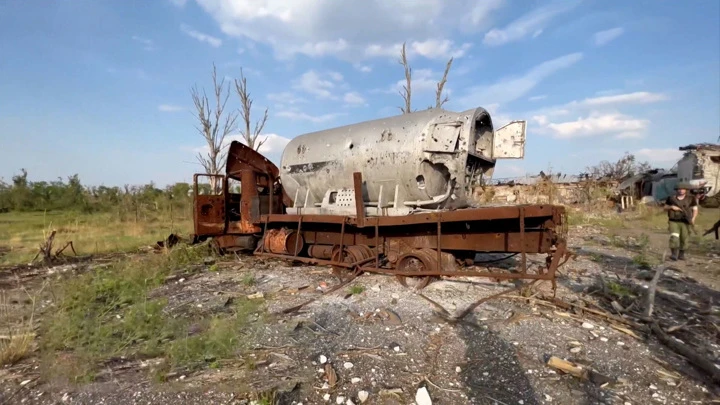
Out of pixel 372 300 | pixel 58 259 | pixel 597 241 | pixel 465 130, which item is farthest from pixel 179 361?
pixel 597 241

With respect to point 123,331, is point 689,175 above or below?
above

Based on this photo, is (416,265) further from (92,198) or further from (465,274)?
(92,198)

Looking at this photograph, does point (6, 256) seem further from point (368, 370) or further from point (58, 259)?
point (368, 370)

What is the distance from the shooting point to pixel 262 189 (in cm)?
884

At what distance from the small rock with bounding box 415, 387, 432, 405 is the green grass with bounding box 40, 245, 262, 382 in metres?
1.82

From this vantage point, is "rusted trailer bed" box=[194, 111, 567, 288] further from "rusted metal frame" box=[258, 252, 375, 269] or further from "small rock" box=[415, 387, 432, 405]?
"small rock" box=[415, 387, 432, 405]

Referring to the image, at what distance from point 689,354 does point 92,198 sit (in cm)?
3164

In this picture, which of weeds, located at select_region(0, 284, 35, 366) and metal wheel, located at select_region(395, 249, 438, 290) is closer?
weeds, located at select_region(0, 284, 35, 366)

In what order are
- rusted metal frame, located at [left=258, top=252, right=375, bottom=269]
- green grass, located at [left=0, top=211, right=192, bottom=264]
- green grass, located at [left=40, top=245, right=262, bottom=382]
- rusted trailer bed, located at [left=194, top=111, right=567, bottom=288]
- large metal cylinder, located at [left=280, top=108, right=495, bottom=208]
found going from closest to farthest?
green grass, located at [left=40, top=245, right=262, bottom=382], rusted trailer bed, located at [left=194, top=111, right=567, bottom=288], large metal cylinder, located at [left=280, top=108, right=495, bottom=208], rusted metal frame, located at [left=258, top=252, right=375, bottom=269], green grass, located at [left=0, top=211, right=192, bottom=264]

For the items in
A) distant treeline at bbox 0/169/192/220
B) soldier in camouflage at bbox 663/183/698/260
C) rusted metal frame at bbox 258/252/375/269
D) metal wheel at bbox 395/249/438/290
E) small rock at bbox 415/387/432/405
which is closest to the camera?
small rock at bbox 415/387/432/405

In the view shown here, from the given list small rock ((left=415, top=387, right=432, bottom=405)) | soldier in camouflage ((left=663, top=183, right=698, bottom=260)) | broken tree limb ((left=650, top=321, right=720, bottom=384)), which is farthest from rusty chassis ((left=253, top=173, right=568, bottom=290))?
soldier in camouflage ((left=663, top=183, right=698, bottom=260))

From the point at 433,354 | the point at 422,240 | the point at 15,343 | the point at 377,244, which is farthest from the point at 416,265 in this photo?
the point at 15,343

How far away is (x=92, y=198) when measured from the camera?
26125 mm

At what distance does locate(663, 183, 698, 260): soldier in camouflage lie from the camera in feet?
27.4
